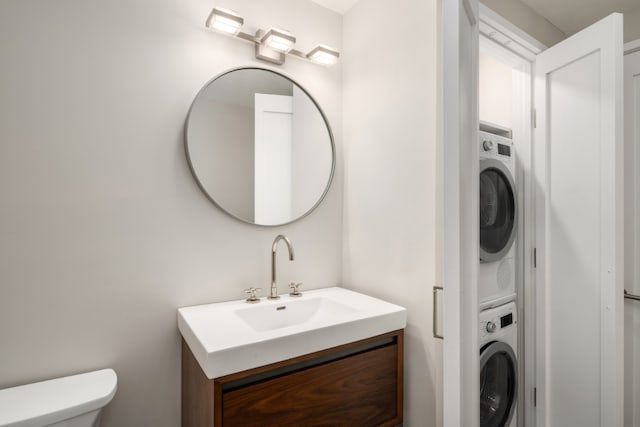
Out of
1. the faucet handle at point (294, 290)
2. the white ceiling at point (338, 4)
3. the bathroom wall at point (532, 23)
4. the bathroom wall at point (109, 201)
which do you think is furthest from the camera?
the white ceiling at point (338, 4)

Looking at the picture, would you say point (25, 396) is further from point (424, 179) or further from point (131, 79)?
point (424, 179)

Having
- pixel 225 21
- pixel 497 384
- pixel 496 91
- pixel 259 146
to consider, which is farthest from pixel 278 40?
pixel 497 384

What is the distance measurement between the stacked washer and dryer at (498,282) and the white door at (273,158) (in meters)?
0.98

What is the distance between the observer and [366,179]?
6.10 feet

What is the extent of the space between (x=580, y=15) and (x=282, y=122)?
1.30 metres

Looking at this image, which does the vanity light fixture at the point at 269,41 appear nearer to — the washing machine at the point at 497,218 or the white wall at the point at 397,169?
the white wall at the point at 397,169

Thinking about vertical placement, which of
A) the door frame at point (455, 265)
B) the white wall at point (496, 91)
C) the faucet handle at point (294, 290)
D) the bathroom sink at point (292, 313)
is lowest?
the bathroom sink at point (292, 313)

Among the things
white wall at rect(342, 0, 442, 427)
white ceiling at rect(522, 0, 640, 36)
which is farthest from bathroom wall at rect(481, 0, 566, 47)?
white wall at rect(342, 0, 442, 427)

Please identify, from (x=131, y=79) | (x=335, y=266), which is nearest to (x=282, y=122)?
(x=131, y=79)

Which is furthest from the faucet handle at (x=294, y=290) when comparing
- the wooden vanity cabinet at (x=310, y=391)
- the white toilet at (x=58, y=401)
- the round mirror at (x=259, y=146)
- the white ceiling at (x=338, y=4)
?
the white ceiling at (x=338, y=4)

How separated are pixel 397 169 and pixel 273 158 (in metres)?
0.65

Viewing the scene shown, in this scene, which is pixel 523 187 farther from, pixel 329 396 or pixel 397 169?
pixel 329 396

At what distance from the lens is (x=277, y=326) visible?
160cm

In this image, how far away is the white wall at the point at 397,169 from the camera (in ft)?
4.85
